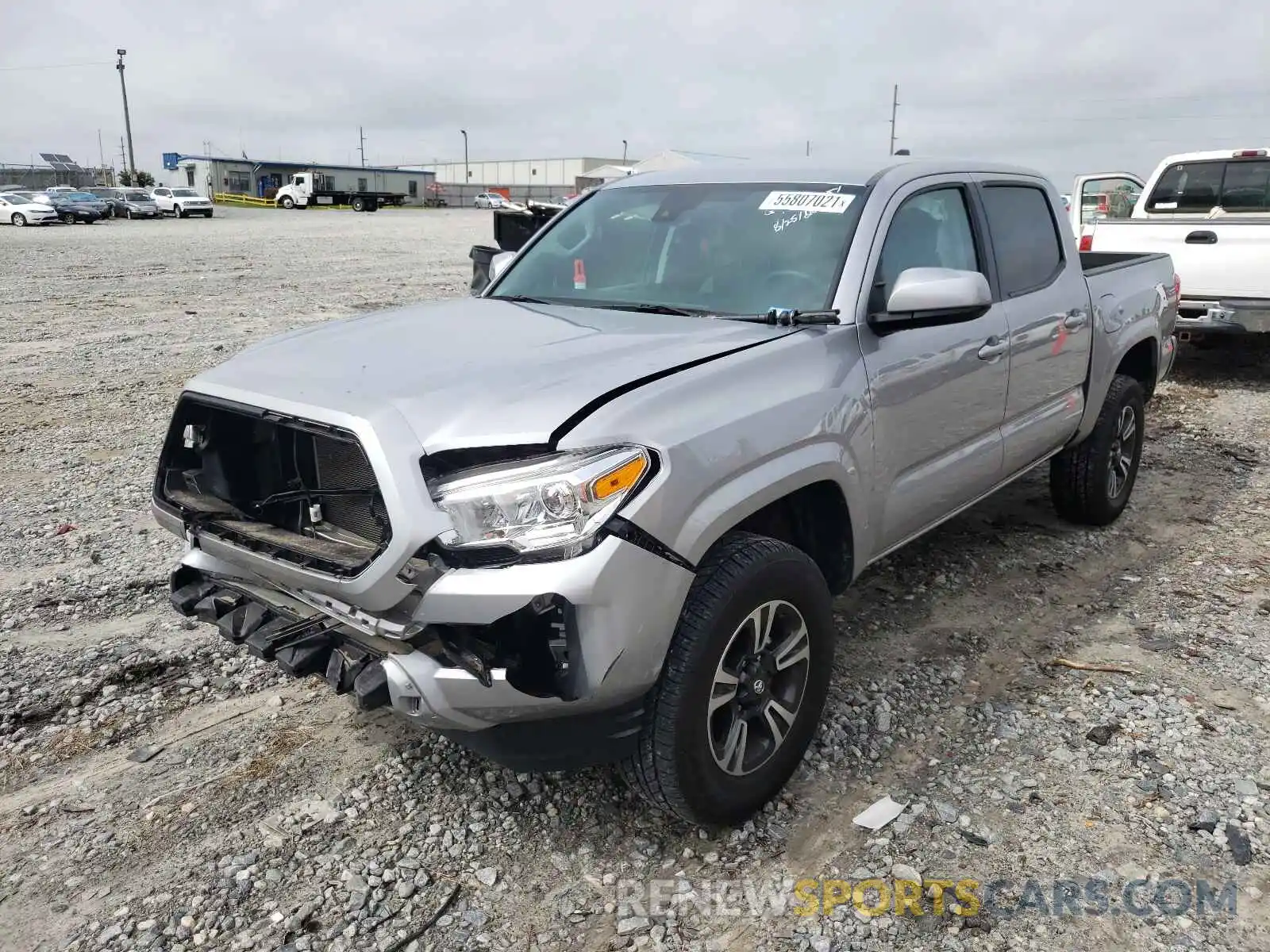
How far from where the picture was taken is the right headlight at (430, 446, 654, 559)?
2328mm

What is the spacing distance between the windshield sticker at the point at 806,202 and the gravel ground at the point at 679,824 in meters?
1.70

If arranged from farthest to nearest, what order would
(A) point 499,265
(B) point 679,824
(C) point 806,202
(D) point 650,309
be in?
(A) point 499,265, (C) point 806,202, (D) point 650,309, (B) point 679,824

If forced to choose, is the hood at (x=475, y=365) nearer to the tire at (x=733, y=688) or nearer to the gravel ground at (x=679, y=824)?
the tire at (x=733, y=688)

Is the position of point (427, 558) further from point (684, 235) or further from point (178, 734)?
point (684, 235)

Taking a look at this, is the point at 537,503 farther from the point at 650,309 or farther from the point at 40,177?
the point at 40,177

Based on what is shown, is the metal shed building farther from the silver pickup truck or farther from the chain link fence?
the silver pickup truck

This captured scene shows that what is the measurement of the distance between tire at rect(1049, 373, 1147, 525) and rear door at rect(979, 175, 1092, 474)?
37cm

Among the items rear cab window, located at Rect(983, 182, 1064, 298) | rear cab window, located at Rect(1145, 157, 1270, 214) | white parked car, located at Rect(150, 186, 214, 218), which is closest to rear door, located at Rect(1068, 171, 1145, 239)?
rear cab window, located at Rect(1145, 157, 1270, 214)

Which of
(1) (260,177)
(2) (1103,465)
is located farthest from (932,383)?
(1) (260,177)

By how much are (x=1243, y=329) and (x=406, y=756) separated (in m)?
8.17

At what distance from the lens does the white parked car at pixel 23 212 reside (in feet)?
121

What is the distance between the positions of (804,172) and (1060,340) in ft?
4.86

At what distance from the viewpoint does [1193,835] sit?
2.86 m

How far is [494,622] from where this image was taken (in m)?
2.30
